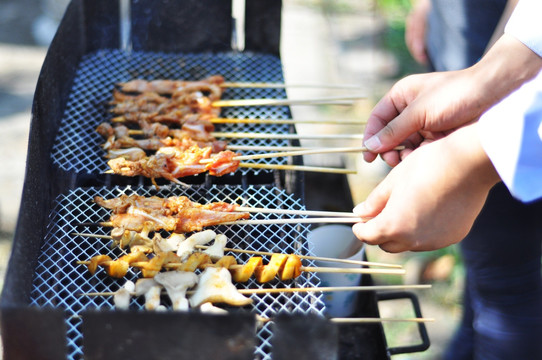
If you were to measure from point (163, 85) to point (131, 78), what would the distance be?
30 centimetres

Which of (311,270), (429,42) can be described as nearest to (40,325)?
(311,270)

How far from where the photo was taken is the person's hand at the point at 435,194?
216 centimetres

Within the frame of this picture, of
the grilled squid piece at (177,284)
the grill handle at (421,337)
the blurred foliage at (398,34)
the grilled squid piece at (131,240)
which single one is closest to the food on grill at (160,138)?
the grilled squid piece at (131,240)

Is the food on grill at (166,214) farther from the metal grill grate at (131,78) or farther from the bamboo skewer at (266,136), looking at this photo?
the bamboo skewer at (266,136)

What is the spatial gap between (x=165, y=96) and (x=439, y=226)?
242cm

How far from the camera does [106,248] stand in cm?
276

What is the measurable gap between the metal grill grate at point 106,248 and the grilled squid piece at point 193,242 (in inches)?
4.4

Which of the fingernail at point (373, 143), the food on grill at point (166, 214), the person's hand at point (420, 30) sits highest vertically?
the person's hand at point (420, 30)

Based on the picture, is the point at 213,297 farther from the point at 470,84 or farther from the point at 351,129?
the point at 351,129

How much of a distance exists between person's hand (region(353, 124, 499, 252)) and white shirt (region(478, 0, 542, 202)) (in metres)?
0.09

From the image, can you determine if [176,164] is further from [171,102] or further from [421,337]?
[421,337]

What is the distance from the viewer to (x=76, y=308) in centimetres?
241

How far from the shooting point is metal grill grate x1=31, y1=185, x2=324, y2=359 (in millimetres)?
2428

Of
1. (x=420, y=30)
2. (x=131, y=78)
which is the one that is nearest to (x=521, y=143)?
(x=131, y=78)
